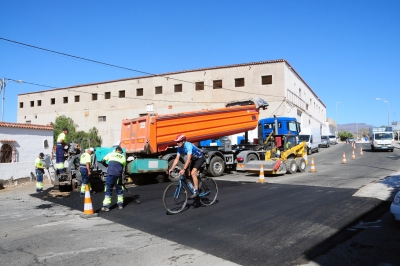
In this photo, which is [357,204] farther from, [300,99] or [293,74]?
[300,99]

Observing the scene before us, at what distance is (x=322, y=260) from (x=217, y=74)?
1411 inches

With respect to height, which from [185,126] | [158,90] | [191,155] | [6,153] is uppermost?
[158,90]

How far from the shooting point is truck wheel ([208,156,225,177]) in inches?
683

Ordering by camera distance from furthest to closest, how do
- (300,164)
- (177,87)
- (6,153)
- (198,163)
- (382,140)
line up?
(177,87) < (382,140) < (6,153) < (300,164) < (198,163)

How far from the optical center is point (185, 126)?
1641 cm

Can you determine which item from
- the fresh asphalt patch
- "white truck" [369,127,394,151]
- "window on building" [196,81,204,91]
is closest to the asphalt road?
the fresh asphalt patch

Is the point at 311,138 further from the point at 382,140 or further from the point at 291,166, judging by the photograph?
the point at 291,166

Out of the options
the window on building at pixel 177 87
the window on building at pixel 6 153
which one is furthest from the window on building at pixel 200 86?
the window on building at pixel 6 153

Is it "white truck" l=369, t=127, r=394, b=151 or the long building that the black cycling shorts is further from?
"white truck" l=369, t=127, r=394, b=151

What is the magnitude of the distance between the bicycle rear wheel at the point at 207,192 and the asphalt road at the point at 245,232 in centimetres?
30

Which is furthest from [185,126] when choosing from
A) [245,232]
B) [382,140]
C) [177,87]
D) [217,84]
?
[177,87]

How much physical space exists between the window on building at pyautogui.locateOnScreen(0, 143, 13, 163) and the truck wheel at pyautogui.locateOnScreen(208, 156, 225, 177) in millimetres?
12843

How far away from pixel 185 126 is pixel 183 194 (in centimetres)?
783

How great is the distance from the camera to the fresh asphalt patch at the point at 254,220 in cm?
560
